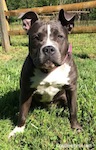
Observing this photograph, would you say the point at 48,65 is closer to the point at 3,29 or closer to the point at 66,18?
the point at 66,18

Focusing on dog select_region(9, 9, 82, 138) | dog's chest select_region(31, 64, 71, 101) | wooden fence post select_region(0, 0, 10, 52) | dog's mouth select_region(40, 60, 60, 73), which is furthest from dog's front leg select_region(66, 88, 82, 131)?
wooden fence post select_region(0, 0, 10, 52)

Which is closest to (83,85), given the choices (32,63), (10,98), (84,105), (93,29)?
(84,105)

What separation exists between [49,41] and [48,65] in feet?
0.71

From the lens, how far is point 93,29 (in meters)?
6.39

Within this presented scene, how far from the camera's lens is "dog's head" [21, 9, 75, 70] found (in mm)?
2695

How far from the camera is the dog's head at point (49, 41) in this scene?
8.84 ft

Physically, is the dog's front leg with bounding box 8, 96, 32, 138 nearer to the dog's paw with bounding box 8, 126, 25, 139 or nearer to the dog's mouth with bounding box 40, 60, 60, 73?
the dog's paw with bounding box 8, 126, 25, 139

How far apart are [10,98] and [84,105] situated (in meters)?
0.93

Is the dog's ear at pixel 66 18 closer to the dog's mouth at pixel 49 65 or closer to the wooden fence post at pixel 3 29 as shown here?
the dog's mouth at pixel 49 65

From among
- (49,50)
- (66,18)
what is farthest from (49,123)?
(66,18)

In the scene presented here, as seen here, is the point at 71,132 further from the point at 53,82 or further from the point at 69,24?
the point at 69,24

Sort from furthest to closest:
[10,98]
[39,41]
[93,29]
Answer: [93,29] < [10,98] < [39,41]

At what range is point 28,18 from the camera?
10.0 feet

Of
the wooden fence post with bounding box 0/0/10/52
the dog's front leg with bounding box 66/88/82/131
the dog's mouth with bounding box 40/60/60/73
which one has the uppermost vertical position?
the dog's mouth with bounding box 40/60/60/73
